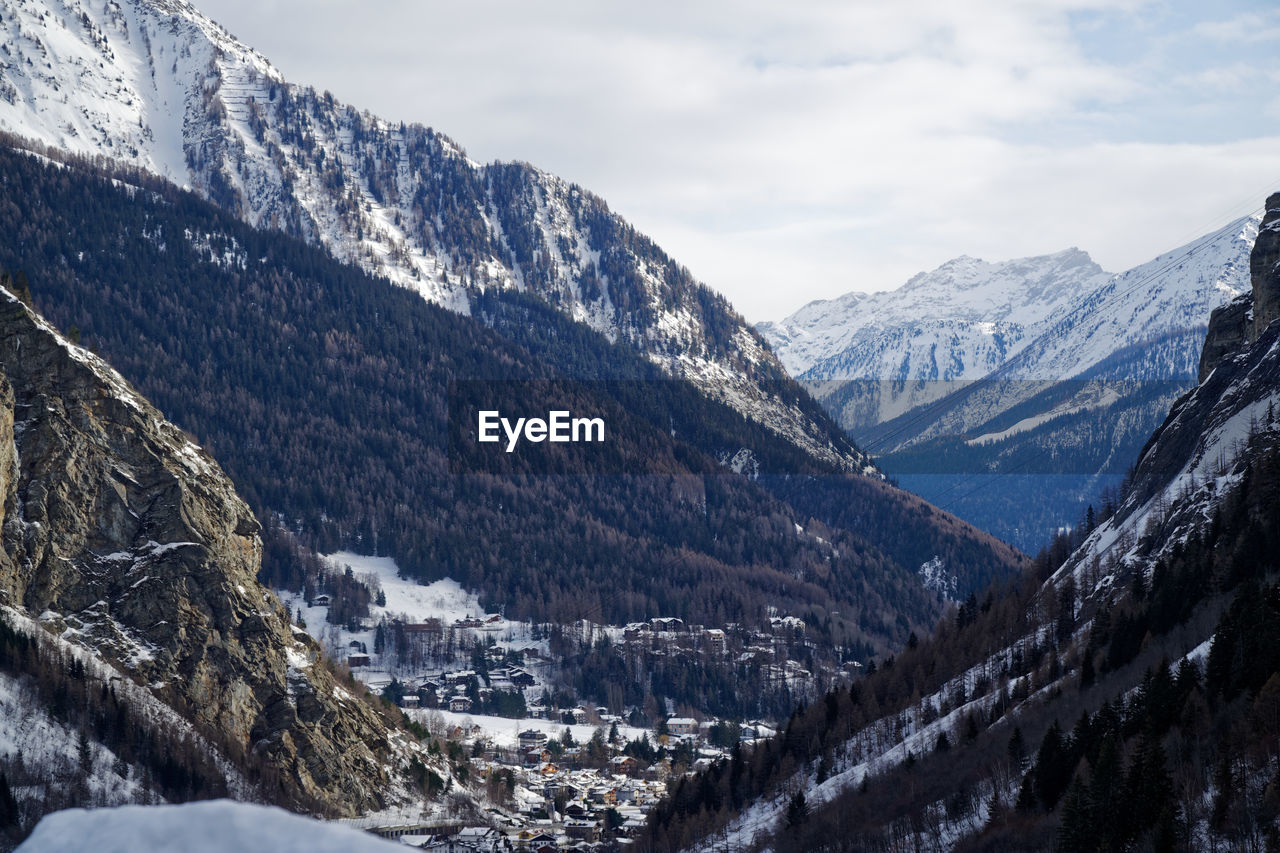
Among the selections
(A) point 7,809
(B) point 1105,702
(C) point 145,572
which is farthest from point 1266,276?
(A) point 7,809

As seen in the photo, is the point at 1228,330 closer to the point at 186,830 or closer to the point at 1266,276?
the point at 1266,276

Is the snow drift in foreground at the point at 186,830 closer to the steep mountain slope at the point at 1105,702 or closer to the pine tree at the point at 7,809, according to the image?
the steep mountain slope at the point at 1105,702

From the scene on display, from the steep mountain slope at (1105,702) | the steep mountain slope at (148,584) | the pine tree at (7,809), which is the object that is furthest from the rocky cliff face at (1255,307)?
the pine tree at (7,809)

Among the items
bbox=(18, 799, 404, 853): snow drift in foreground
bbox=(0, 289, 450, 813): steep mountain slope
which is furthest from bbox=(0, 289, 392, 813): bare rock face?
bbox=(18, 799, 404, 853): snow drift in foreground

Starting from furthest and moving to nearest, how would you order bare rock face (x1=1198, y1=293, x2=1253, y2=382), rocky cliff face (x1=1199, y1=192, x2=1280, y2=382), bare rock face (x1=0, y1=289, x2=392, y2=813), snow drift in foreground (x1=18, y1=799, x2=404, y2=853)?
bare rock face (x1=1198, y1=293, x2=1253, y2=382) < rocky cliff face (x1=1199, y1=192, x2=1280, y2=382) < bare rock face (x1=0, y1=289, x2=392, y2=813) < snow drift in foreground (x1=18, y1=799, x2=404, y2=853)

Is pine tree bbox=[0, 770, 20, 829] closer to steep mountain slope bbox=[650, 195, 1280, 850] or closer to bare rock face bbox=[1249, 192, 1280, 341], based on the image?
steep mountain slope bbox=[650, 195, 1280, 850]

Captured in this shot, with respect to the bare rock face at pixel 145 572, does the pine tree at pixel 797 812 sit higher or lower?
lower

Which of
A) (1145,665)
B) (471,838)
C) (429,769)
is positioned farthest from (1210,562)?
(429,769)
